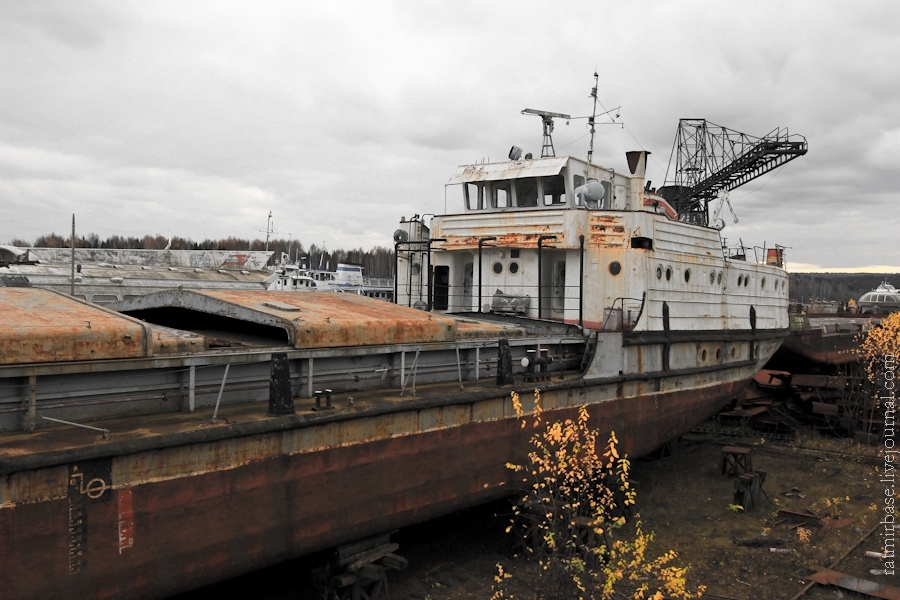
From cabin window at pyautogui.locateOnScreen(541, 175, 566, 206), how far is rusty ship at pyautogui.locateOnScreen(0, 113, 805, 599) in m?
0.05

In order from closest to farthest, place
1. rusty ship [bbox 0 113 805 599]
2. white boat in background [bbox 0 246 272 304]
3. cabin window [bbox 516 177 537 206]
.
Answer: rusty ship [bbox 0 113 805 599]
cabin window [bbox 516 177 537 206]
white boat in background [bbox 0 246 272 304]

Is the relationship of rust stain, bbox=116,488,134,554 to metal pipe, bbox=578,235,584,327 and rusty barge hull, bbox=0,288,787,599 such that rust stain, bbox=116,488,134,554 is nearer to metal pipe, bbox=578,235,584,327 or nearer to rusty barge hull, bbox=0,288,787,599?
rusty barge hull, bbox=0,288,787,599

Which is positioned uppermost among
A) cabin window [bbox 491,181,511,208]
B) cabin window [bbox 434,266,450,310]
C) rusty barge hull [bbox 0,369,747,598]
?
cabin window [bbox 491,181,511,208]

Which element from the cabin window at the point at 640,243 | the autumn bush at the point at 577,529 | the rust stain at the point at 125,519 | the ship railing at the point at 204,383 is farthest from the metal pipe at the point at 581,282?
the rust stain at the point at 125,519

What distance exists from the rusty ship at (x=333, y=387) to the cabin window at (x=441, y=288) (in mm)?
86

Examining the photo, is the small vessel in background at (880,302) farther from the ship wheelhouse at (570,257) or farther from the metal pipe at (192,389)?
the metal pipe at (192,389)

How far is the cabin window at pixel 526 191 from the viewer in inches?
674

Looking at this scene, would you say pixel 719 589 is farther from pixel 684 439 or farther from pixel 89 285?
pixel 89 285

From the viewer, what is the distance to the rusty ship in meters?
6.76

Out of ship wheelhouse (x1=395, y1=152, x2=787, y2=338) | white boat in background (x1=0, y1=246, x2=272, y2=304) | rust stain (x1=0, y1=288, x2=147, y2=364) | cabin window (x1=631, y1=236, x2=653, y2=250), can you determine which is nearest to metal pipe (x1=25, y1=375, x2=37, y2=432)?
rust stain (x1=0, y1=288, x2=147, y2=364)

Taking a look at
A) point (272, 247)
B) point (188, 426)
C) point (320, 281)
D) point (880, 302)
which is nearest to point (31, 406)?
point (188, 426)

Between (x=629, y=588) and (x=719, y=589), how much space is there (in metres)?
1.61

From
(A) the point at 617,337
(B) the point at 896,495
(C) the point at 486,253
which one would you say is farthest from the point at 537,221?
(B) the point at 896,495

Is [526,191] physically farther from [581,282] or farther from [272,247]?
[272,247]
